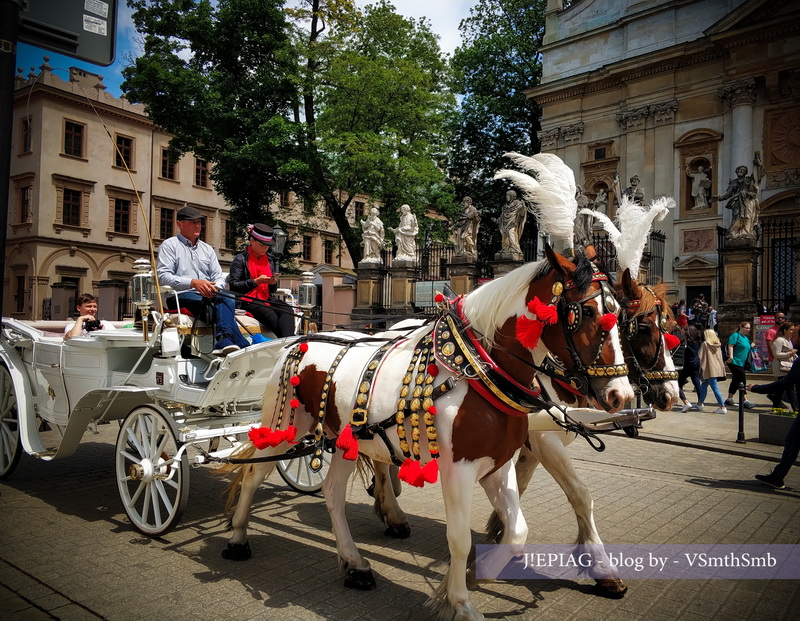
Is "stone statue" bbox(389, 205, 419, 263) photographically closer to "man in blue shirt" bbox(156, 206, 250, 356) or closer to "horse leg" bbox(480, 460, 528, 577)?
"man in blue shirt" bbox(156, 206, 250, 356)

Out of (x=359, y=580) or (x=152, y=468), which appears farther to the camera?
(x=152, y=468)

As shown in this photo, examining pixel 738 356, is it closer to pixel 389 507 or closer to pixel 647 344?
pixel 647 344

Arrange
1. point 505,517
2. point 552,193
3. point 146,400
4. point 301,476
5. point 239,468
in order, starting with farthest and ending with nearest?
point 301,476
point 146,400
point 239,468
point 505,517
point 552,193

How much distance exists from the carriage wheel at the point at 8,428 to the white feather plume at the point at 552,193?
5.88 m

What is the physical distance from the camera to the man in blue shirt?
17.1 feet

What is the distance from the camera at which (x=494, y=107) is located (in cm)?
3219

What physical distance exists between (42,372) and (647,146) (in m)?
26.1

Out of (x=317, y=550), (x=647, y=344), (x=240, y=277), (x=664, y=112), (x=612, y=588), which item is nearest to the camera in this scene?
(x=612, y=588)

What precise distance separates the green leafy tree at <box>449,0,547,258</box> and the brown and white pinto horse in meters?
29.1

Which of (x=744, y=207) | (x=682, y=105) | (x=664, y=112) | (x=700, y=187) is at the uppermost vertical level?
(x=682, y=105)

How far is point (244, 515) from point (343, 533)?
0.90m

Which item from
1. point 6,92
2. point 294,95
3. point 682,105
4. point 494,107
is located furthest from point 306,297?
point 494,107

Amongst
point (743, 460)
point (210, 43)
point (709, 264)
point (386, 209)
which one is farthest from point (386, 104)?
point (743, 460)

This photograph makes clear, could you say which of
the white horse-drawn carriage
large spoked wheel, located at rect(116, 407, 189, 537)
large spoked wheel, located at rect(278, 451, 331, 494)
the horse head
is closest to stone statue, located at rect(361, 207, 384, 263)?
the white horse-drawn carriage
